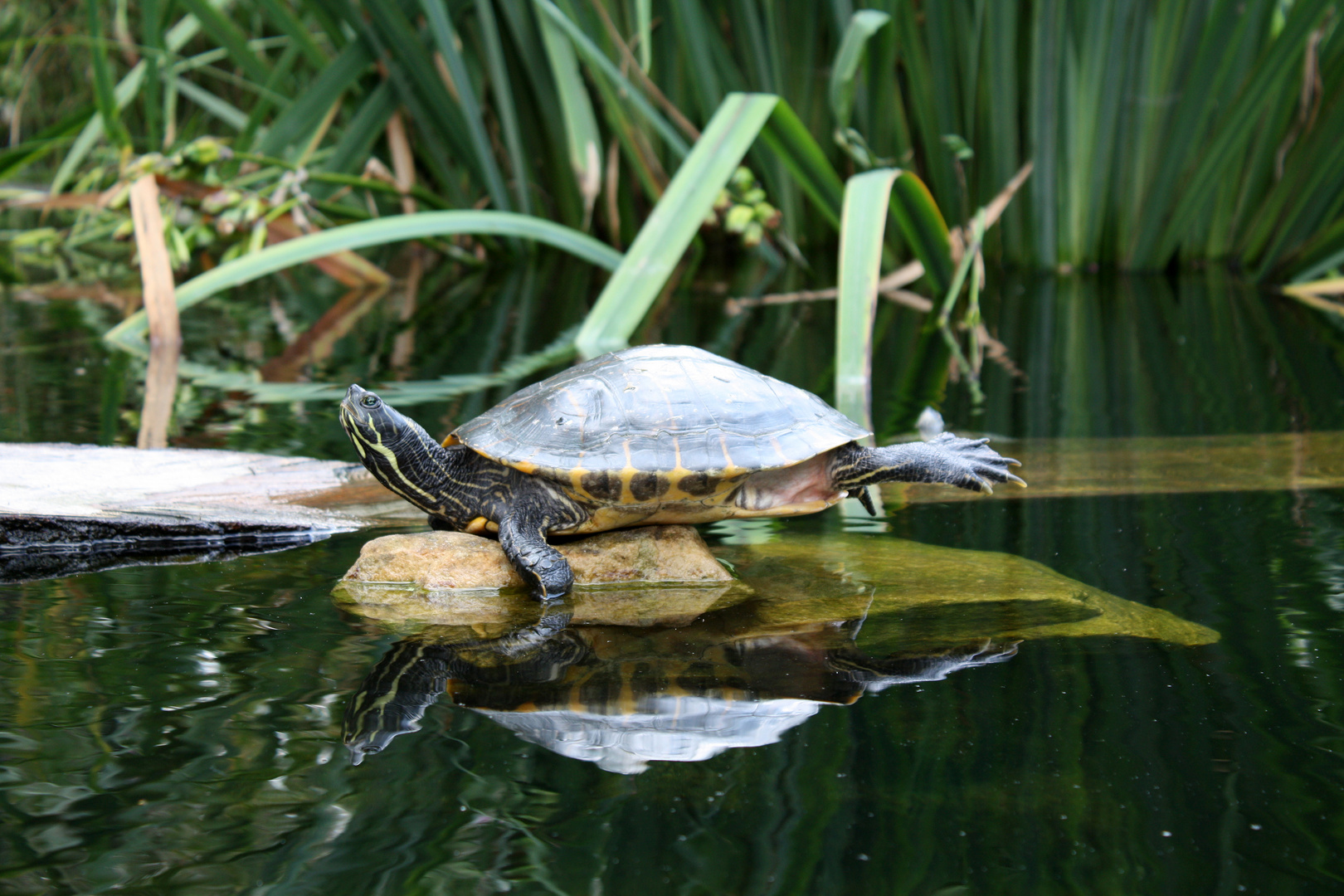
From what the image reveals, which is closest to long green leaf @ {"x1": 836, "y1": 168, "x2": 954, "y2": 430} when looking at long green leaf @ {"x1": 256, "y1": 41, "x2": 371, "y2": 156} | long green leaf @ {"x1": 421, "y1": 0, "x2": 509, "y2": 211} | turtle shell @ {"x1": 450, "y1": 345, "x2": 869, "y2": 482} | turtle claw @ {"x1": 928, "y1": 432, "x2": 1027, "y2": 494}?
turtle claw @ {"x1": 928, "y1": 432, "x2": 1027, "y2": 494}

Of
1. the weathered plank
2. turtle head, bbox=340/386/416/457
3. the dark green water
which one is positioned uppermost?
turtle head, bbox=340/386/416/457

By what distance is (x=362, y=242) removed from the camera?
3846 millimetres

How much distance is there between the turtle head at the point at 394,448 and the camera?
1.97 meters

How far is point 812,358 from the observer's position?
3.99 meters

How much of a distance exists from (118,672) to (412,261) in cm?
656

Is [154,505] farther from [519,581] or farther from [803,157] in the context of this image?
[803,157]

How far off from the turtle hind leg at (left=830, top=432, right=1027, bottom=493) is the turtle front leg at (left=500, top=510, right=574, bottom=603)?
60cm

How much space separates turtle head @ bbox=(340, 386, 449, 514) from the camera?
1972 millimetres

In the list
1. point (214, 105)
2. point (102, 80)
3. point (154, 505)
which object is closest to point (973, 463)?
point (154, 505)

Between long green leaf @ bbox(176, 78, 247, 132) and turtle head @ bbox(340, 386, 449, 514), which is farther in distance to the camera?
long green leaf @ bbox(176, 78, 247, 132)

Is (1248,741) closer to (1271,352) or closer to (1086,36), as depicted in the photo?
(1271,352)

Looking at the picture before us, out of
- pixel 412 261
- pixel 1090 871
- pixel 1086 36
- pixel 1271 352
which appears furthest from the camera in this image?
pixel 412 261

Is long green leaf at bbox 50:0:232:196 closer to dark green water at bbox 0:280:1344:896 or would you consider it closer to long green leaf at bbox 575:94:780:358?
long green leaf at bbox 575:94:780:358

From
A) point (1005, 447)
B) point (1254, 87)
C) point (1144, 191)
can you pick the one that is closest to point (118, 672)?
point (1005, 447)
